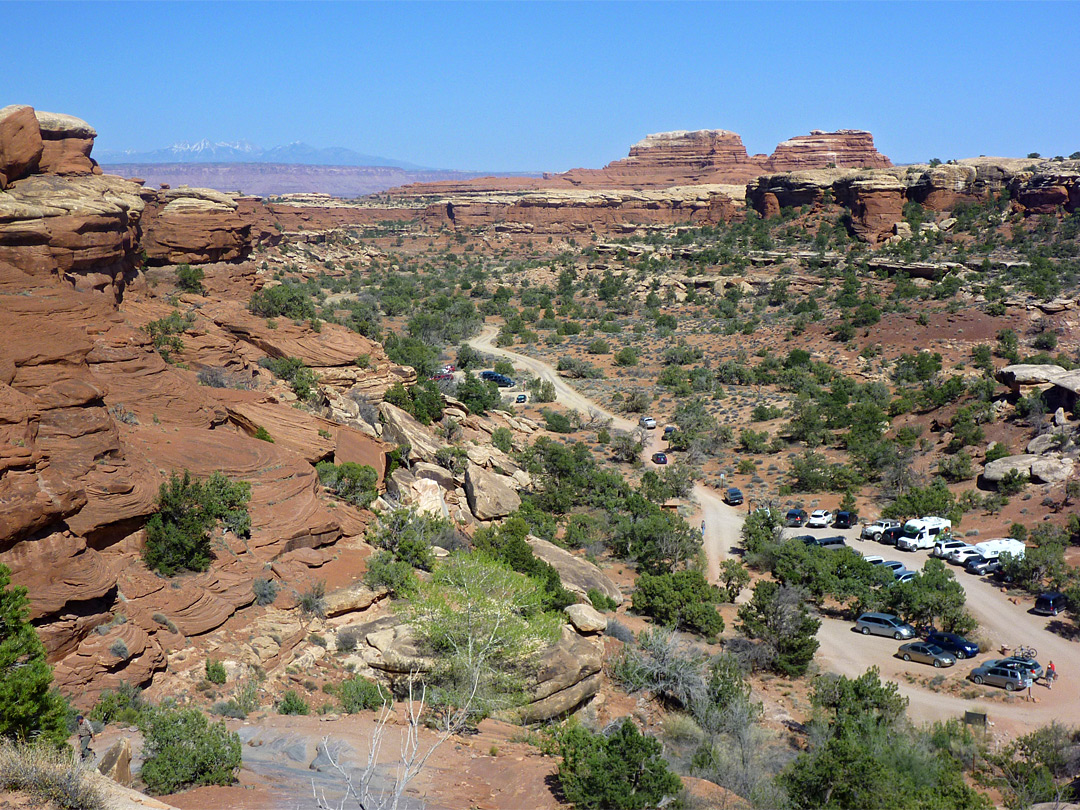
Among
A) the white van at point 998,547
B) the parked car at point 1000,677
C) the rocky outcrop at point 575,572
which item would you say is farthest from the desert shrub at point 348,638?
the white van at point 998,547

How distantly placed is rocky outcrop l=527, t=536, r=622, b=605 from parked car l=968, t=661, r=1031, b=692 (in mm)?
10330

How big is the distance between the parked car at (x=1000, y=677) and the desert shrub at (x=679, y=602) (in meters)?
6.96

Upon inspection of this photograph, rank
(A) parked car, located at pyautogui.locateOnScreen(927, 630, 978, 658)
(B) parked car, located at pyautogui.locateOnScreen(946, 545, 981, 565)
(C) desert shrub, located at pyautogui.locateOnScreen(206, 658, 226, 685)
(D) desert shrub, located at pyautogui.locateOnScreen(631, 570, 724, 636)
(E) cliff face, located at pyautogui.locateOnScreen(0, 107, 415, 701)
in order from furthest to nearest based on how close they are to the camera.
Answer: (B) parked car, located at pyautogui.locateOnScreen(946, 545, 981, 565) → (D) desert shrub, located at pyautogui.locateOnScreen(631, 570, 724, 636) → (A) parked car, located at pyautogui.locateOnScreen(927, 630, 978, 658) → (C) desert shrub, located at pyautogui.locateOnScreen(206, 658, 226, 685) → (E) cliff face, located at pyautogui.locateOnScreen(0, 107, 415, 701)

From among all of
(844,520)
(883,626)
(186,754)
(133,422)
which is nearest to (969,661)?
(883,626)

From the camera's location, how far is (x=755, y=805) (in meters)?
12.9

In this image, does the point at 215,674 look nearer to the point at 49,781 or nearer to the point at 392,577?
the point at 392,577

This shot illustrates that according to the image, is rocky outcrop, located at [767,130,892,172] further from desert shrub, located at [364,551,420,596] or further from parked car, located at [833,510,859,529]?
desert shrub, located at [364,551,420,596]

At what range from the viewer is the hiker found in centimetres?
1104

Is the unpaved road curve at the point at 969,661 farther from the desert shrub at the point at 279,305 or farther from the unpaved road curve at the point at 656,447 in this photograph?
the desert shrub at the point at 279,305

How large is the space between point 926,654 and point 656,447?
→ 23.1 metres

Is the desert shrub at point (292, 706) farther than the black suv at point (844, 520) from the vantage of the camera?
No

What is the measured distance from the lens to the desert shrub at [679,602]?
23.2 metres

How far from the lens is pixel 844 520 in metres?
34.7

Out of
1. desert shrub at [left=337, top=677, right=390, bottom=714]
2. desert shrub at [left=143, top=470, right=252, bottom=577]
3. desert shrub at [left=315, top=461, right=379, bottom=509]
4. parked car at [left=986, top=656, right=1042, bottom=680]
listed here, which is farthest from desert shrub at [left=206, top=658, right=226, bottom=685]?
parked car at [left=986, top=656, right=1042, bottom=680]
